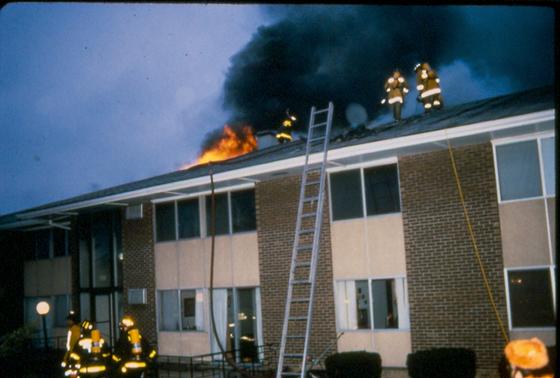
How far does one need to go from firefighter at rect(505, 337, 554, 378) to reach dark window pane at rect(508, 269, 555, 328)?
22.3ft

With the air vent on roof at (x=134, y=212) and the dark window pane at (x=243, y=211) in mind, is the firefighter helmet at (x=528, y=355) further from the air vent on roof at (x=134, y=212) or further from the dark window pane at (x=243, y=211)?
the air vent on roof at (x=134, y=212)

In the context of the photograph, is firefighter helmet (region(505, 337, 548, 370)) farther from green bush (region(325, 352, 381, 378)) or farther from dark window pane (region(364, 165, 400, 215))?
dark window pane (region(364, 165, 400, 215))

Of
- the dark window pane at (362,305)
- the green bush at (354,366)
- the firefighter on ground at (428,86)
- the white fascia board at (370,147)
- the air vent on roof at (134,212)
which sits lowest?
the green bush at (354,366)

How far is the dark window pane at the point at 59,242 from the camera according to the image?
20.7 meters

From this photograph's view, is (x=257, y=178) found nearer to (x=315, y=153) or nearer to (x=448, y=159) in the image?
(x=315, y=153)

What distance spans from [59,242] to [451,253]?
14861 mm

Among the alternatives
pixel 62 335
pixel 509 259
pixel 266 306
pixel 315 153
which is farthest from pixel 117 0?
pixel 62 335

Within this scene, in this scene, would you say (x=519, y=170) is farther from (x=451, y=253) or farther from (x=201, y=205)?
(x=201, y=205)

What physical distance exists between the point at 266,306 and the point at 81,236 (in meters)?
8.33

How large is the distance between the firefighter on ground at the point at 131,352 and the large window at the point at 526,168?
778 centimetres

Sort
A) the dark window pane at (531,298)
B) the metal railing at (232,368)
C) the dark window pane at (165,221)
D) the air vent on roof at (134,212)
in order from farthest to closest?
the air vent on roof at (134,212)
the dark window pane at (165,221)
the metal railing at (232,368)
the dark window pane at (531,298)

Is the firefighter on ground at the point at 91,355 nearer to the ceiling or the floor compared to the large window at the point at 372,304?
nearer to the floor

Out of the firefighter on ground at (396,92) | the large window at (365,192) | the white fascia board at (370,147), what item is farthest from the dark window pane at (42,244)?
the firefighter on ground at (396,92)

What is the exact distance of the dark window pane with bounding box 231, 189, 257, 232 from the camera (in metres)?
15.2
